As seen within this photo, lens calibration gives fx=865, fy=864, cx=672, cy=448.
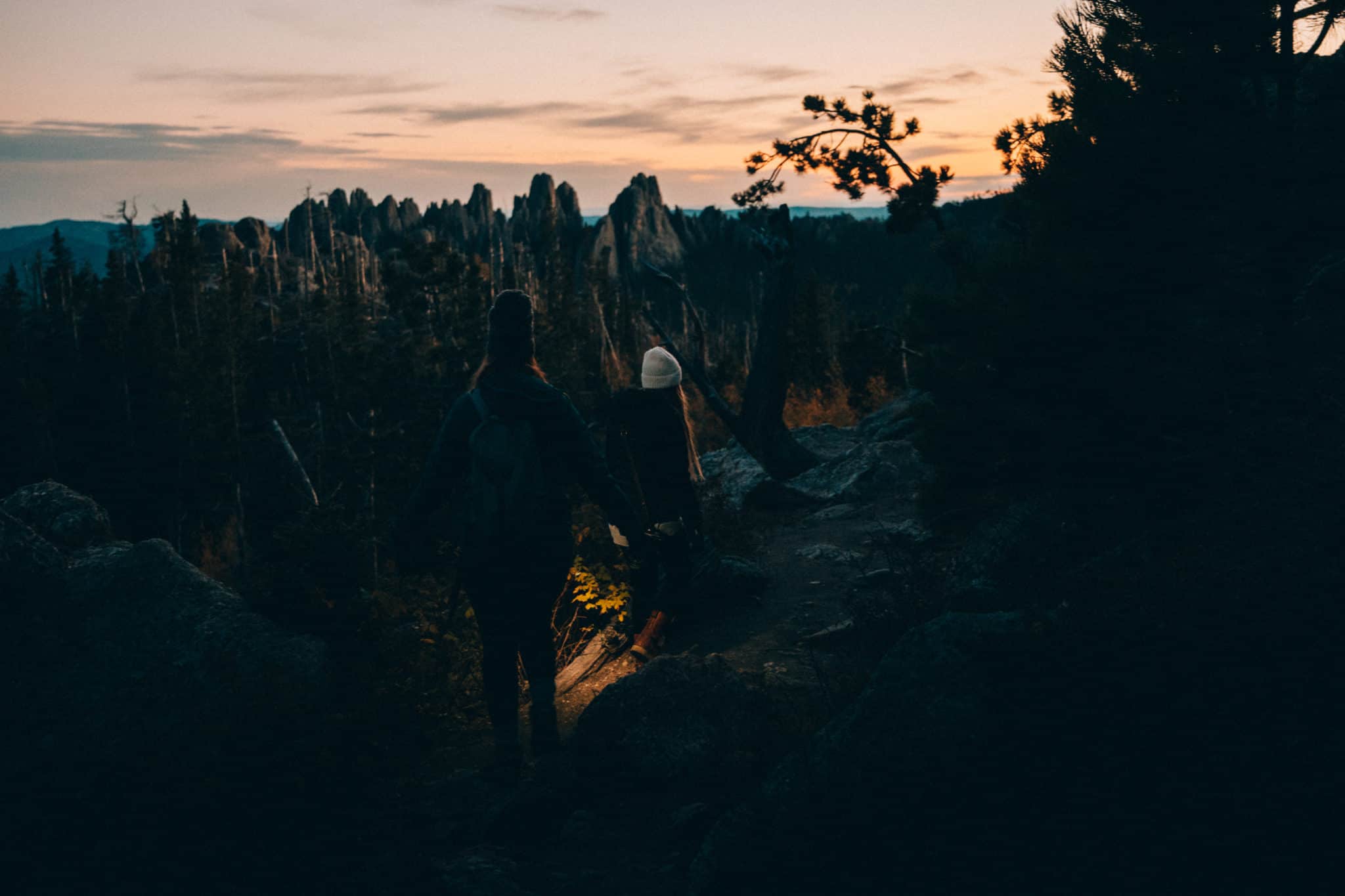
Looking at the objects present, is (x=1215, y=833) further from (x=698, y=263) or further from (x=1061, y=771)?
(x=698, y=263)

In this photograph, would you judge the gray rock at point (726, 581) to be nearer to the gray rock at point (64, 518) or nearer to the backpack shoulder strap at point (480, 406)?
the backpack shoulder strap at point (480, 406)

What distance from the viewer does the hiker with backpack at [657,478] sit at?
591 centimetres

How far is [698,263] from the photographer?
11638 cm

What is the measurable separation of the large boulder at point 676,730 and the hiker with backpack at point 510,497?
0.32 meters

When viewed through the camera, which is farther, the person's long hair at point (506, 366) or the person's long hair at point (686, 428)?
the person's long hair at point (686, 428)

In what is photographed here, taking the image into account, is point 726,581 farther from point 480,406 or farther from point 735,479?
point 735,479

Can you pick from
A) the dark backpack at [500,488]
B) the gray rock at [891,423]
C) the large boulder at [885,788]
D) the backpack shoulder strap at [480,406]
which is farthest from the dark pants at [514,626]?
the gray rock at [891,423]

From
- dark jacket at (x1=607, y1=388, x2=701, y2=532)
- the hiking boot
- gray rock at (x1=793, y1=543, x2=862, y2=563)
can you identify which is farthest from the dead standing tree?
the hiking boot

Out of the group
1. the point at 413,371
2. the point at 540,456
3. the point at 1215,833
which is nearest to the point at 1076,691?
the point at 1215,833

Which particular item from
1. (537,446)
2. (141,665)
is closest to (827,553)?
(537,446)

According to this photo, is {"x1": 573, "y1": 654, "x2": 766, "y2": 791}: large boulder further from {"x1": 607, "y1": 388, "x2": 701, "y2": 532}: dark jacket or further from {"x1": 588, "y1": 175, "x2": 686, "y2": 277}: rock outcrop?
{"x1": 588, "y1": 175, "x2": 686, "y2": 277}: rock outcrop

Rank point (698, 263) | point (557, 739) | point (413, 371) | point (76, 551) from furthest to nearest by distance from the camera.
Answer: point (698, 263) < point (413, 371) < point (76, 551) < point (557, 739)

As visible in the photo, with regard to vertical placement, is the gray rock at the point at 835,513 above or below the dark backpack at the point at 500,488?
below

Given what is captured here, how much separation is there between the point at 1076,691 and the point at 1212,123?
389 cm
